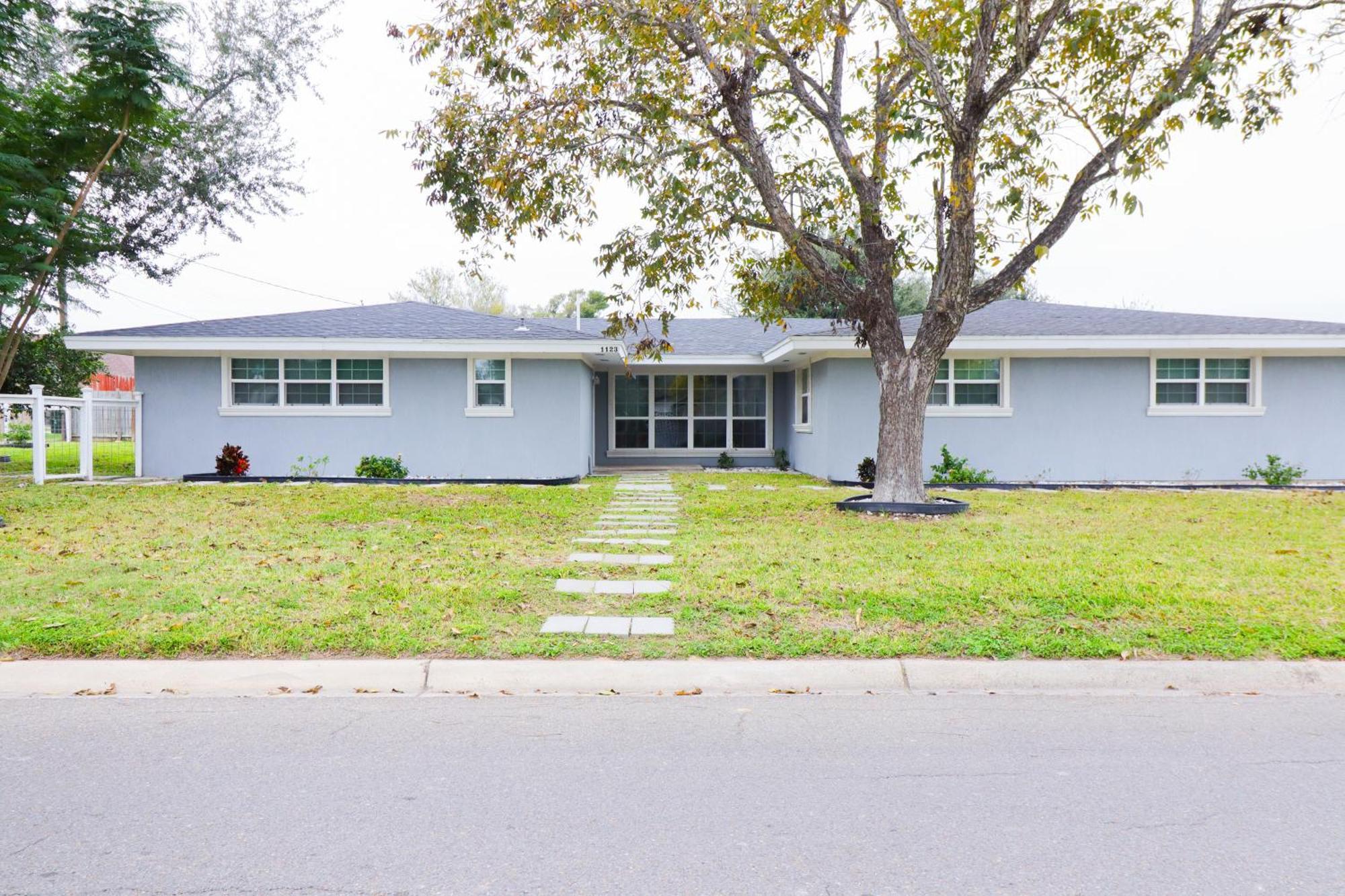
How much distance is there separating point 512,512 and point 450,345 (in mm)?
5501

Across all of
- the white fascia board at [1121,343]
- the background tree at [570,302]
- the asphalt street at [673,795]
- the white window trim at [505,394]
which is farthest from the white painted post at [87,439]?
the background tree at [570,302]

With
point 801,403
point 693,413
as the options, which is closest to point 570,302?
point 693,413

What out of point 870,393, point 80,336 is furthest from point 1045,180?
point 80,336

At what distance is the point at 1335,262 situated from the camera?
94.2 ft

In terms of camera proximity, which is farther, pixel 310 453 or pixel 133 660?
pixel 310 453

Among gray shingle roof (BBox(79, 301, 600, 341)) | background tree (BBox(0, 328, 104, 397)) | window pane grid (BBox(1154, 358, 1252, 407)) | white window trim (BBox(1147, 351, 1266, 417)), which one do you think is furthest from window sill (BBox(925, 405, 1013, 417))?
background tree (BBox(0, 328, 104, 397))

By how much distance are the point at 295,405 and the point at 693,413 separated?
28.3 feet

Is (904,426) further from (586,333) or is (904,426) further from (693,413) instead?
(693,413)

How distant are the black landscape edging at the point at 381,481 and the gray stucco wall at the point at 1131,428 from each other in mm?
5284

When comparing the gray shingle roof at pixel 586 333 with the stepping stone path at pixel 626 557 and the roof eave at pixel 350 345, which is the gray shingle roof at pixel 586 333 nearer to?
the roof eave at pixel 350 345

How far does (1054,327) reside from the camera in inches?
640

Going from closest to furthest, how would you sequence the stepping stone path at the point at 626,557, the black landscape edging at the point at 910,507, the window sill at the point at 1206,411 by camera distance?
the stepping stone path at the point at 626,557 < the black landscape edging at the point at 910,507 < the window sill at the point at 1206,411

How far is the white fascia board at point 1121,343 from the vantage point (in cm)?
1556

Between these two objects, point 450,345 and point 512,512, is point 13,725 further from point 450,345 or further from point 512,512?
point 450,345
